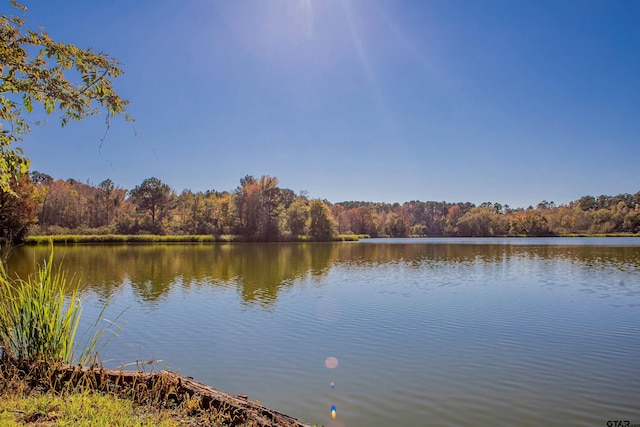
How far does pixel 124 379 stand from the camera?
4.73 meters

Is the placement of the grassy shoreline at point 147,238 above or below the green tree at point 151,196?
below

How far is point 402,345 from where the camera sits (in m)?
8.90

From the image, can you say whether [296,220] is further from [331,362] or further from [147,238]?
[331,362]

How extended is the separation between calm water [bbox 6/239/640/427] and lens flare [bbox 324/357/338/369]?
0.10 metres

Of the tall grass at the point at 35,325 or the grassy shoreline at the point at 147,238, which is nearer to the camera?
the tall grass at the point at 35,325

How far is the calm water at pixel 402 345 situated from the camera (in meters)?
5.86

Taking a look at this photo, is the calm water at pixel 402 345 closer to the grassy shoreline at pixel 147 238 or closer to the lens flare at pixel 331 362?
the lens flare at pixel 331 362

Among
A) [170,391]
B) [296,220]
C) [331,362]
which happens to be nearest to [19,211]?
[296,220]

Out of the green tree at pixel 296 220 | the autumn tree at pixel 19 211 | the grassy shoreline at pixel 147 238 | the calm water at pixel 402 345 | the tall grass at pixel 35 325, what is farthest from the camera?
the green tree at pixel 296 220

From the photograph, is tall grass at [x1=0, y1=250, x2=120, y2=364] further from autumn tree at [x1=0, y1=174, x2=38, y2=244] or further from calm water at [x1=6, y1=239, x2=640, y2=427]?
autumn tree at [x1=0, y1=174, x2=38, y2=244]

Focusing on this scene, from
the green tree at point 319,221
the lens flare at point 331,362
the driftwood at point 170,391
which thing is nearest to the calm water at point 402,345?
the lens flare at point 331,362

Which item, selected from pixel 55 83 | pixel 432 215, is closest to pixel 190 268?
pixel 55 83

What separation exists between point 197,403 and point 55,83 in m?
4.11

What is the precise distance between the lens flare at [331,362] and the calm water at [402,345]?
10 centimetres
